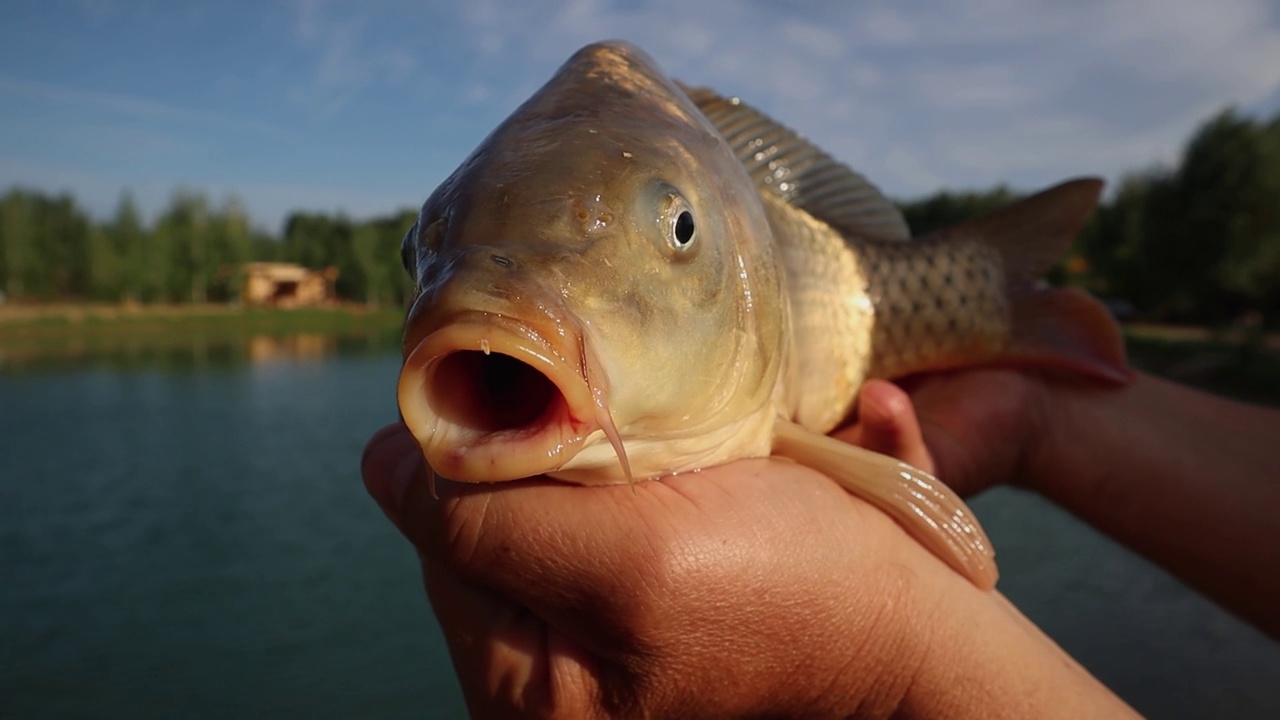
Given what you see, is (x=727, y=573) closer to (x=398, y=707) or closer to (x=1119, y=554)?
(x=398, y=707)

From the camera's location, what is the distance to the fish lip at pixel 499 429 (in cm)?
94

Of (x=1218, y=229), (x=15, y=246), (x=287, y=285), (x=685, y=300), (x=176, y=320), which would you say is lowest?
(x=176, y=320)

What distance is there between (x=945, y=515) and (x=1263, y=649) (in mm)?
7397

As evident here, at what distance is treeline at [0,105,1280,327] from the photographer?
21.5 meters

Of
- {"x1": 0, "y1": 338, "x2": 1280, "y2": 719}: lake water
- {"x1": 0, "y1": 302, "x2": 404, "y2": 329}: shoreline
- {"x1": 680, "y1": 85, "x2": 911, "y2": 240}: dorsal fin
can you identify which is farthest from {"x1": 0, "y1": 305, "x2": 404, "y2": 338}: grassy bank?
{"x1": 680, "y1": 85, "x2": 911, "y2": 240}: dorsal fin

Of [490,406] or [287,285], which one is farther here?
[287,285]

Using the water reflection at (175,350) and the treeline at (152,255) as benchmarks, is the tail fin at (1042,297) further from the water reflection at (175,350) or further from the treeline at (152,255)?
the treeline at (152,255)

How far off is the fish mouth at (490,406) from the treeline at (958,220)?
17817 millimetres

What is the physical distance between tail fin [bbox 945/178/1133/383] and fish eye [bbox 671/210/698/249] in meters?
1.29

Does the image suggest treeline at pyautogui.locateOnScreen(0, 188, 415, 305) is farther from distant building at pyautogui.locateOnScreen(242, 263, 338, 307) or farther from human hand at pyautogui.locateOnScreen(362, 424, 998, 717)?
human hand at pyautogui.locateOnScreen(362, 424, 998, 717)

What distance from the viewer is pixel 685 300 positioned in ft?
4.19

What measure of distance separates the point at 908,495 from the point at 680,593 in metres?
0.52

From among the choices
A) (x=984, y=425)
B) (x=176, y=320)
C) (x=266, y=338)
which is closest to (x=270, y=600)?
(x=984, y=425)

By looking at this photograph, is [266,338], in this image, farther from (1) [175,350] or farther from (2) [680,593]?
(2) [680,593]
